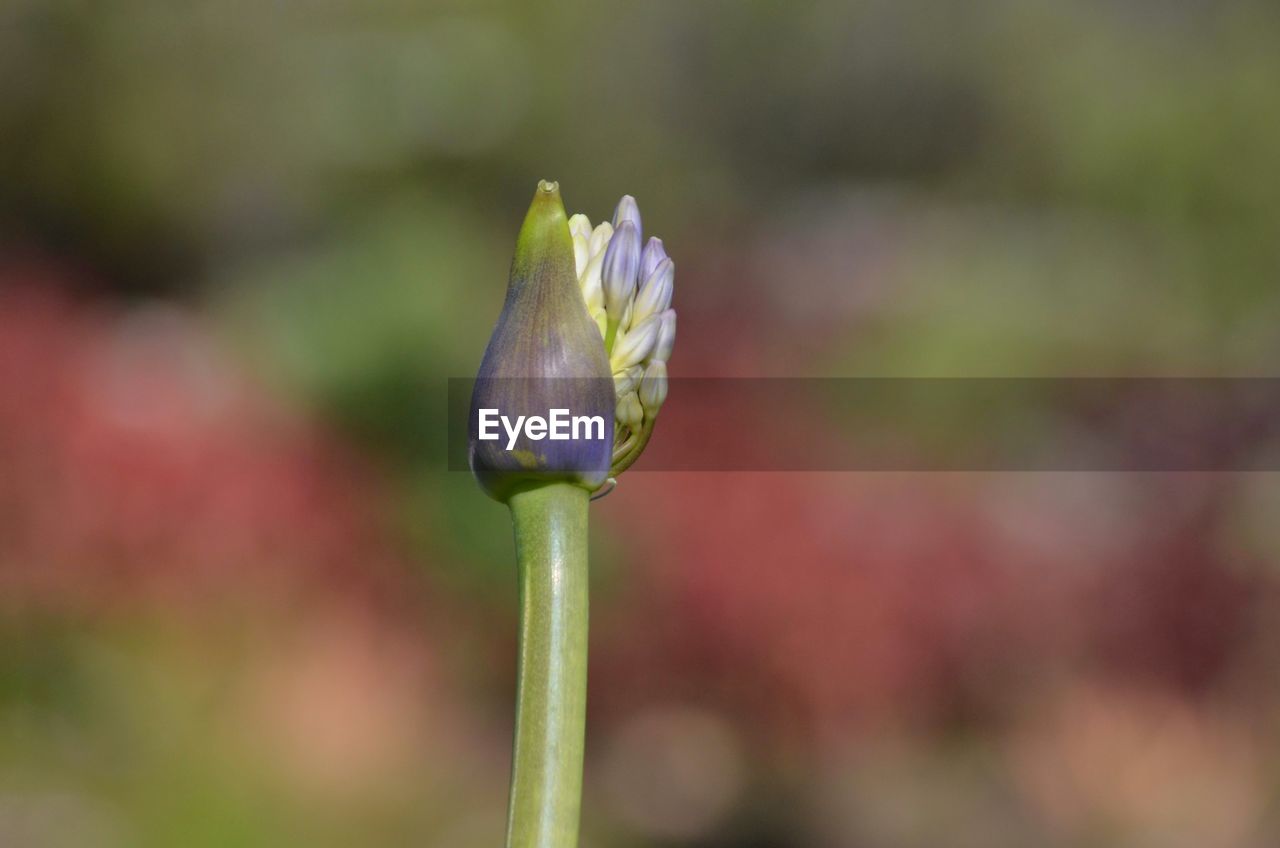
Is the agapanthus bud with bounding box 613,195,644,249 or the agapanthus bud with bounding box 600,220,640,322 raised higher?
the agapanthus bud with bounding box 613,195,644,249

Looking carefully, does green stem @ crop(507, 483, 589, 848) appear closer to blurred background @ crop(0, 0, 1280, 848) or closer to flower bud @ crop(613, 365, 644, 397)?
flower bud @ crop(613, 365, 644, 397)

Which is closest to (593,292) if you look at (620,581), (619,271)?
(619,271)

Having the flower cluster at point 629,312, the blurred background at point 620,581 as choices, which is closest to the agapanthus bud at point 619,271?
the flower cluster at point 629,312

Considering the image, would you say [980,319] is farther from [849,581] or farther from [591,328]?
[591,328]

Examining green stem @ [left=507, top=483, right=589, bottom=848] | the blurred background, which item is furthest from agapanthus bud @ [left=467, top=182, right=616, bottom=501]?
the blurred background

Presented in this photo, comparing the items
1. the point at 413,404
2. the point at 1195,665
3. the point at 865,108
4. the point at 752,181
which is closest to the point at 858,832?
the point at 1195,665

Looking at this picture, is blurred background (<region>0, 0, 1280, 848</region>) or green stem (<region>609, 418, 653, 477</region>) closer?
green stem (<region>609, 418, 653, 477</region>)
